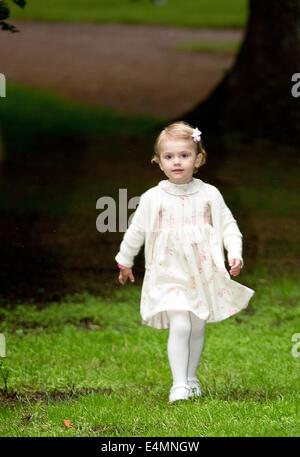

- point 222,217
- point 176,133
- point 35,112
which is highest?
point 176,133

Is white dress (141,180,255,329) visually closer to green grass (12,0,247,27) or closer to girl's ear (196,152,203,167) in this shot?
girl's ear (196,152,203,167)

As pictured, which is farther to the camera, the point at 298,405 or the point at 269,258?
the point at 269,258

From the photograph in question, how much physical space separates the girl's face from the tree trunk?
7485 millimetres

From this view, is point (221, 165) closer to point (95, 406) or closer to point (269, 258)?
point (269, 258)

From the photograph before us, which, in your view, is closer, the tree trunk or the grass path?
the tree trunk

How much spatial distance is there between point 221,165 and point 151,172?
70cm

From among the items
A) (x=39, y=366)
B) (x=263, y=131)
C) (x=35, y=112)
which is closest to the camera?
(x=39, y=366)

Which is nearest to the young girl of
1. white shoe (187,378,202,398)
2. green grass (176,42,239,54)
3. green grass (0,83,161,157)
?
white shoe (187,378,202,398)

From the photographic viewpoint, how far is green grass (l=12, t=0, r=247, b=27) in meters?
32.4

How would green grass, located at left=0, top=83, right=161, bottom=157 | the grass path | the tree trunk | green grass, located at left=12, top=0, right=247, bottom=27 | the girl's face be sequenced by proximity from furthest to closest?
green grass, located at left=12, top=0, right=247, bottom=27, the grass path, green grass, located at left=0, top=83, right=161, bottom=157, the tree trunk, the girl's face

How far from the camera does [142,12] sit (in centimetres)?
3481

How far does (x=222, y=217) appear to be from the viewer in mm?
6438

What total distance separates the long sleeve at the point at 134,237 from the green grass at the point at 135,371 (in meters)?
0.72

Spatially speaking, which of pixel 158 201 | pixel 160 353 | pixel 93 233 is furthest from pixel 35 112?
pixel 158 201
